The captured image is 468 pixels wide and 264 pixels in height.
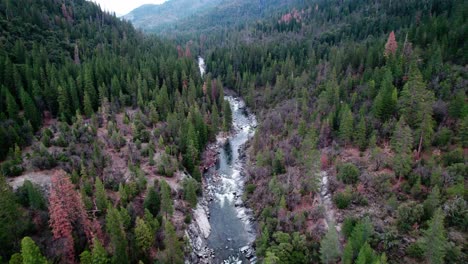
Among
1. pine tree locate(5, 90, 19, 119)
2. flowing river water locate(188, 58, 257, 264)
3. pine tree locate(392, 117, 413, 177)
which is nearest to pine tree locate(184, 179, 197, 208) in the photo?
flowing river water locate(188, 58, 257, 264)

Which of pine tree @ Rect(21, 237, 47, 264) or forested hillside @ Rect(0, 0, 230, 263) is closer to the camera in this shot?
pine tree @ Rect(21, 237, 47, 264)

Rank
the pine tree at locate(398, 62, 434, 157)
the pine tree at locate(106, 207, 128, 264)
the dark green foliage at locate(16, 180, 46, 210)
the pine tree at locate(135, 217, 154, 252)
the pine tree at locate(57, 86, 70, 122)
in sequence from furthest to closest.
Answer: the pine tree at locate(57, 86, 70, 122) → the pine tree at locate(398, 62, 434, 157) → the dark green foliage at locate(16, 180, 46, 210) → the pine tree at locate(135, 217, 154, 252) → the pine tree at locate(106, 207, 128, 264)

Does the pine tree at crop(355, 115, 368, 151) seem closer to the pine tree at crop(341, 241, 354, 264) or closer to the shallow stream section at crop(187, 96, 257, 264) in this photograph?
the shallow stream section at crop(187, 96, 257, 264)

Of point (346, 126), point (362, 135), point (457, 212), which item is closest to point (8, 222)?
point (457, 212)

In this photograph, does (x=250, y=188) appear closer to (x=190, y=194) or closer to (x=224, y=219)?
(x=224, y=219)

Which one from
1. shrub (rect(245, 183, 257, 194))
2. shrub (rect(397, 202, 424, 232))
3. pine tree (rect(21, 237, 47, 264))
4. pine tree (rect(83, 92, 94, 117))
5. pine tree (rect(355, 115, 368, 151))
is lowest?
shrub (rect(245, 183, 257, 194))
